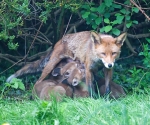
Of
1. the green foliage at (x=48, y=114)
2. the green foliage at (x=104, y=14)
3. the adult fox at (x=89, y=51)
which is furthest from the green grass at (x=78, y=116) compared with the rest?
the green foliage at (x=104, y=14)

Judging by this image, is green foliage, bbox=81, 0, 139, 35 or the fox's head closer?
the fox's head

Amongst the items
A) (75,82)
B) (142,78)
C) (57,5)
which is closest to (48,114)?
(75,82)

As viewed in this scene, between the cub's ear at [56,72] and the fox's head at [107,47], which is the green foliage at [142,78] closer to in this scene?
the fox's head at [107,47]

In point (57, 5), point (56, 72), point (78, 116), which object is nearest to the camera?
point (78, 116)

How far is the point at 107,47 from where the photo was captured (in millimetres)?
8047

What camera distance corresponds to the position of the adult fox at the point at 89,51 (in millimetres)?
8031

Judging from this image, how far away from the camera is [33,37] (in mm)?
9680

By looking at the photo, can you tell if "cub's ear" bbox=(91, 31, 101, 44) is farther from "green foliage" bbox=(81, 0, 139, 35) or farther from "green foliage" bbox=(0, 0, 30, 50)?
"green foliage" bbox=(0, 0, 30, 50)

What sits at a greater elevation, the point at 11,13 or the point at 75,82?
the point at 11,13

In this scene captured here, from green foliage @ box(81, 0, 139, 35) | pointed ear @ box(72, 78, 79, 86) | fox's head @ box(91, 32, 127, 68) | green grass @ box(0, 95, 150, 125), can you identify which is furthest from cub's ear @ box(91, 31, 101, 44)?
green grass @ box(0, 95, 150, 125)

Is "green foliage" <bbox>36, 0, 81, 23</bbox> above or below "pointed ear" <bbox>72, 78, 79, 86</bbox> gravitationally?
above

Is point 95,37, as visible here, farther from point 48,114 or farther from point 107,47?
point 48,114

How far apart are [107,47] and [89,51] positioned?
0.51m

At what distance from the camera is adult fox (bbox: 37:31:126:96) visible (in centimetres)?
803
